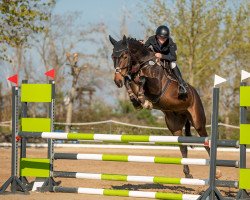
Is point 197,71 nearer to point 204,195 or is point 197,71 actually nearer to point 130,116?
point 130,116

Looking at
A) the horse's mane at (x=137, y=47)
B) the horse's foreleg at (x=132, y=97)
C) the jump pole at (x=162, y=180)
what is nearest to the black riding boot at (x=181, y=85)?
the horse's mane at (x=137, y=47)

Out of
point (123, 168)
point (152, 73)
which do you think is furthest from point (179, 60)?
point (152, 73)

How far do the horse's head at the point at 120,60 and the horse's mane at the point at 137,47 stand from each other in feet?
0.79

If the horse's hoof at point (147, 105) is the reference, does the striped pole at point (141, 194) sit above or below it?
below

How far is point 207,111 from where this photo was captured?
3080 cm

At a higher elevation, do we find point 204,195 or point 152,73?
point 152,73

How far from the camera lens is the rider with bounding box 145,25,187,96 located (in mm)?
9242

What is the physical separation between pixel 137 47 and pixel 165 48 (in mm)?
617

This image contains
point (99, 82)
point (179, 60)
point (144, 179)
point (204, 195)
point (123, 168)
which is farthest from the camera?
point (99, 82)

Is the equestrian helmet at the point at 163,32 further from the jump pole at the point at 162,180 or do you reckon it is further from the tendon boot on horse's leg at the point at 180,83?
the jump pole at the point at 162,180

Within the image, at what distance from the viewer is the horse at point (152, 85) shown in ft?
27.8

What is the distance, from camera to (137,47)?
353 inches

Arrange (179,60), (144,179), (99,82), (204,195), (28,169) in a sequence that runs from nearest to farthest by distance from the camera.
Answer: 1. (204,195)
2. (144,179)
3. (28,169)
4. (179,60)
5. (99,82)

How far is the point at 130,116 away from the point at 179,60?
481cm
